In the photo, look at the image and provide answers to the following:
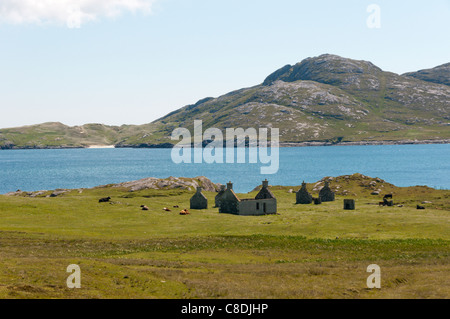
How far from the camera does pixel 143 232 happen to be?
64125mm

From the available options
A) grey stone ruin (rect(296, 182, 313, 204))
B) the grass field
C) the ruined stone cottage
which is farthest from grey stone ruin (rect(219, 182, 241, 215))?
grey stone ruin (rect(296, 182, 313, 204))

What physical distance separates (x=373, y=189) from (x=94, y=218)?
81120mm

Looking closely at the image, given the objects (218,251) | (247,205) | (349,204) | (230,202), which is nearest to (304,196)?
(349,204)

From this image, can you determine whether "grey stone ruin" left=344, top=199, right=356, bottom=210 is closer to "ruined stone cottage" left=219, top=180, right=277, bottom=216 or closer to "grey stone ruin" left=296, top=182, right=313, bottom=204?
"grey stone ruin" left=296, top=182, right=313, bottom=204

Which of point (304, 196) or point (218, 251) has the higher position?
point (304, 196)

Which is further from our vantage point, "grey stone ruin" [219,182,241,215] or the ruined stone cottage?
the ruined stone cottage

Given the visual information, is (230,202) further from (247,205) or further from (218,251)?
(218,251)

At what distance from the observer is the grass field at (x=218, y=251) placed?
1241 inches

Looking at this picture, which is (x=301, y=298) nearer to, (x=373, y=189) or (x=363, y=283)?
(x=363, y=283)

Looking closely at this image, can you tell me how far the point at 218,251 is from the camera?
5084 centimetres

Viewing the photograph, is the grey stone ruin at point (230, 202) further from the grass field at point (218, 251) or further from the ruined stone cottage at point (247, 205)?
the grass field at point (218, 251)

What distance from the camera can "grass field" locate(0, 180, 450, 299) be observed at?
3152 cm

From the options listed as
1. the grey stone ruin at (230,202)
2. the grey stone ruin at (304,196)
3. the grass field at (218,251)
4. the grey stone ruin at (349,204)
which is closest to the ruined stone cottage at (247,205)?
the grey stone ruin at (230,202)
